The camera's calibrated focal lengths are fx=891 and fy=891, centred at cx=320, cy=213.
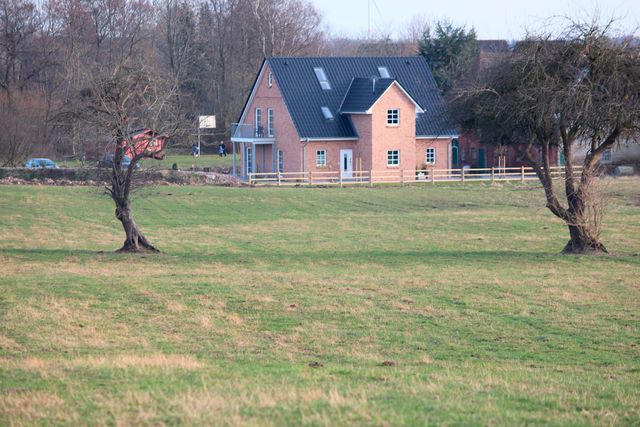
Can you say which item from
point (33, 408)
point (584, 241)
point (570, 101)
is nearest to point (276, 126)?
point (584, 241)

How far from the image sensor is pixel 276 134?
→ 193ft

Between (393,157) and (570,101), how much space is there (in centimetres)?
3412

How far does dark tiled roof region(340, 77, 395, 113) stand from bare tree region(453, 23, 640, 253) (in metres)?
30.0

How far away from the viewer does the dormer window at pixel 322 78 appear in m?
58.9

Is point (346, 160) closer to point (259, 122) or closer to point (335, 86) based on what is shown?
point (335, 86)

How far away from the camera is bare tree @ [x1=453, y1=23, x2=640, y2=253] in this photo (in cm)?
2356

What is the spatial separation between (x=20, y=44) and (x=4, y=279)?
54779mm

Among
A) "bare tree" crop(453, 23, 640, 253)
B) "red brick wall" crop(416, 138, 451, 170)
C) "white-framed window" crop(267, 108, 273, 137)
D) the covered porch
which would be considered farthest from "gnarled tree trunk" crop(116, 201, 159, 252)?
"red brick wall" crop(416, 138, 451, 170)

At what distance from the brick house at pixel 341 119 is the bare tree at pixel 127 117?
29.2m

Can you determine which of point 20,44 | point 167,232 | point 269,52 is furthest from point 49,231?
point 269,52

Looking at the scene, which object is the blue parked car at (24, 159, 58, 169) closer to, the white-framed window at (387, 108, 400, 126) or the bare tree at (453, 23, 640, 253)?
the white-framed window at (387, 108, 400, 126)

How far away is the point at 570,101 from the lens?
23.4 metres

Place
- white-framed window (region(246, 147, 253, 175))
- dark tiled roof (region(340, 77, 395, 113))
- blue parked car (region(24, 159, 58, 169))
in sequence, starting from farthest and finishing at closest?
white-framed window (region(246, 147, 253, 175)) < dark tiled roof (region(340, 77, 395, 113)) < blue parked car (region(24, 159, 58, 169))

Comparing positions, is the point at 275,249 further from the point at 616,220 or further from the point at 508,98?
the point at 616,220
